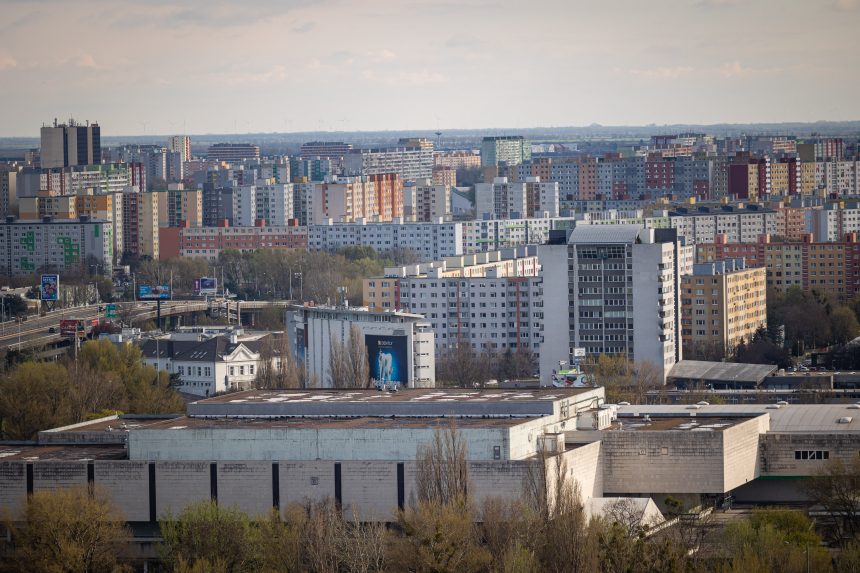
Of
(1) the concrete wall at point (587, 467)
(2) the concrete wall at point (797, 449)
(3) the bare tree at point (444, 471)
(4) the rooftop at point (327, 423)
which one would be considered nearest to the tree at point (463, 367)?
(2) the concrete wall at point (797, 449)

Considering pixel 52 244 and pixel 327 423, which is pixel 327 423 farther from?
pixel 52 244

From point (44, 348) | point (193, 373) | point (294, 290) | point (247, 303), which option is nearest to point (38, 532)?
point (193, 373)

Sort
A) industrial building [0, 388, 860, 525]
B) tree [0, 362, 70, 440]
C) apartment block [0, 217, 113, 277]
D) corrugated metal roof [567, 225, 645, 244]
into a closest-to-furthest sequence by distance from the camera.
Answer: industrial building [0, 388, 860, 525], tree [0, 362, 70, 440], corrugated metal roof [567, 225, 645, 244], apartment block [0, 217, 113, 277]

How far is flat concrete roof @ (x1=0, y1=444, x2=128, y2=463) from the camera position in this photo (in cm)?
2512

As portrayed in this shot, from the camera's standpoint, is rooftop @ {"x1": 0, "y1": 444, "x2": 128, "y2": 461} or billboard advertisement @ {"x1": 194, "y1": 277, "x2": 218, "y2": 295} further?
billboard advertisement @ {"x1": 194, "y1": 277, "x2": 218, "y2": 295}

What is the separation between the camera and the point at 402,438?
24.0 metres

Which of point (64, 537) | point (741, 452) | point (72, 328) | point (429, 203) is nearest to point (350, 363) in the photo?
point (72, 328)

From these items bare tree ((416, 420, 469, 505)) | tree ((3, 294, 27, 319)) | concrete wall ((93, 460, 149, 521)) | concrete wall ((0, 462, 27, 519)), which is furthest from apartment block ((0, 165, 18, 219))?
bare tree ((416, 420, 469, 505))

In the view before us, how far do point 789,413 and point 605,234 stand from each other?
1099 cm

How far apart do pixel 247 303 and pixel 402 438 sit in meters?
33.7

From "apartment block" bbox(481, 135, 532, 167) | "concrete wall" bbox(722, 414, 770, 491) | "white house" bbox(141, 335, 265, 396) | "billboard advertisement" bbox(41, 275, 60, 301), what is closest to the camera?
"concrete wall" bbox(722, 414, 770, 491)

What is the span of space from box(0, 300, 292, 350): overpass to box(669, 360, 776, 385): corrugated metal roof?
15613 mm

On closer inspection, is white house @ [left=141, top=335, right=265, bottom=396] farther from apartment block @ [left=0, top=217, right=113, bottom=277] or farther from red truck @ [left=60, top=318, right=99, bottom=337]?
apartment block @ [left=0, top=217, right=113, bottom=277]

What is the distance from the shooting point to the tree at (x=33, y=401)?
31.9 meters
